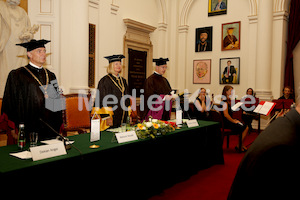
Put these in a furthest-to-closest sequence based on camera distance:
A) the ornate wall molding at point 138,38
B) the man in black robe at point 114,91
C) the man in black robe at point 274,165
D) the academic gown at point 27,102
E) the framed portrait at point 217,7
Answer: the framed portrait at point 217,7 < the ornate wall molding at point 138,38 < the man in black robe at point 114,91 < the academic gown at point 27,102 < the man in black robe at point 274,165

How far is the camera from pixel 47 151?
2.16 m

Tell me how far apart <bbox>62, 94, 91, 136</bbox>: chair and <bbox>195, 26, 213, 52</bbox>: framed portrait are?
5791mm

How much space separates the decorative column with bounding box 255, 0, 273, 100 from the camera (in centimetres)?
808

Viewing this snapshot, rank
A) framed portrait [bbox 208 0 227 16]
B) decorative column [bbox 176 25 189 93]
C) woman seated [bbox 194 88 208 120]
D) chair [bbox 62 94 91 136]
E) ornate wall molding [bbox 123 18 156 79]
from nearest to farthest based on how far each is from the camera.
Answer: chair [bbox 62 94 91 136] → woman seated [bbox 194 88 208 120] → ornate wall molding [bbox 123 18 156 79] → framed portrait [bbox 208 0 227 16] → decorative column [bbox 176 25 189 93]

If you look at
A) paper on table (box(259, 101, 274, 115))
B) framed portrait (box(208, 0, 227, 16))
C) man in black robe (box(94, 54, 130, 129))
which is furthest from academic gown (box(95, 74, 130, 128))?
framed portrait (box(208, 0, 227, 16))

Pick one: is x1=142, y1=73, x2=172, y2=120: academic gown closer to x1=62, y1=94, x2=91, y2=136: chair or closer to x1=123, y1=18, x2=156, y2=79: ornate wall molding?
x1=62, y1=94, x2=91, y2=136: chair

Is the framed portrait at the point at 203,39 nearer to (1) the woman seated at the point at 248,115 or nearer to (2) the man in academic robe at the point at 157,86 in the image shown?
(1) the woman seated at the point at 248,115

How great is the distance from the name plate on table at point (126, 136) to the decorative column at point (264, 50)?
6.43 meters

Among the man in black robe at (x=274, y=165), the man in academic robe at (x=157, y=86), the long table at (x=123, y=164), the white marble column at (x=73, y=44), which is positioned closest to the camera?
the man in black robe at (x=274, y=165)

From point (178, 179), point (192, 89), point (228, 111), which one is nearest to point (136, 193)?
point (178, 179)

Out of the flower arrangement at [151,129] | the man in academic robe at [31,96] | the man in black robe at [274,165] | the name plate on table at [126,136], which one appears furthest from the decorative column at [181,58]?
the man in black robe at [274,165]

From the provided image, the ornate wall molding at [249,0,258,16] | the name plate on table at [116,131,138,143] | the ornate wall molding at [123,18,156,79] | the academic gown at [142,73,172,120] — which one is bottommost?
the name plate on table at [116,131,138,143]

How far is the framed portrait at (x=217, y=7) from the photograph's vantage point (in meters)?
9.12

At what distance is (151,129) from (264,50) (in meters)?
6.48
